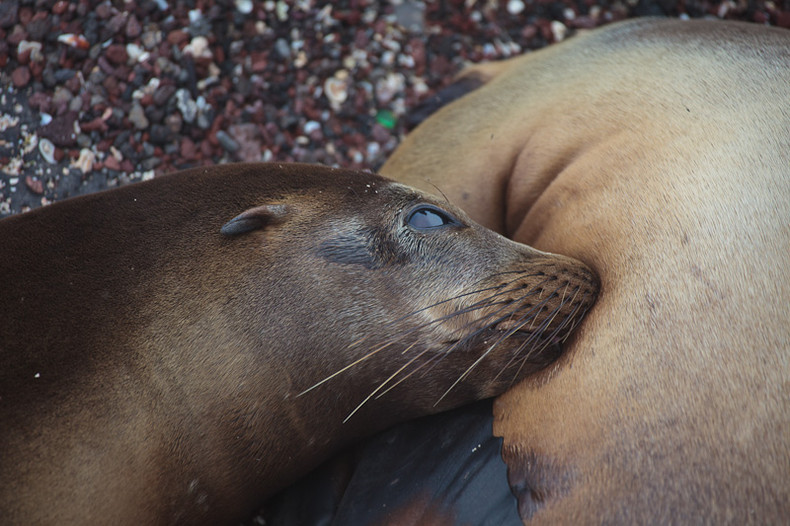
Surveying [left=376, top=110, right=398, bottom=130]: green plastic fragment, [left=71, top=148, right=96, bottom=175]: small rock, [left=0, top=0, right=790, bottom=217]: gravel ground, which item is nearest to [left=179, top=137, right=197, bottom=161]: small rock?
[left=0, top=0, right=790, bottom=217]: gravel ground

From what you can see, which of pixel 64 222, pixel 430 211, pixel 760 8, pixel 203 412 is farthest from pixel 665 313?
pixel 760 8

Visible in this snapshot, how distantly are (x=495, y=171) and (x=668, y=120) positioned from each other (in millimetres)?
782

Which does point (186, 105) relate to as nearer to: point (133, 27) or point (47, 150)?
point (133, 27)

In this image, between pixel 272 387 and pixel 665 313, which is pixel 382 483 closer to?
pixel 272 387

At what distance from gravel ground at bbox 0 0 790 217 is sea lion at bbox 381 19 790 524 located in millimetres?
1213

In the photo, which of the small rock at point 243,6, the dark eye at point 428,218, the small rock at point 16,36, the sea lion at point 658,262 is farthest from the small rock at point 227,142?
the dark eye at point 428,218

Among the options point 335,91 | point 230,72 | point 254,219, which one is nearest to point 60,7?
point 230,72

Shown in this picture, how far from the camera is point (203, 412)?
7.23ft

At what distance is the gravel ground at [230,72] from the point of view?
3.71 meters

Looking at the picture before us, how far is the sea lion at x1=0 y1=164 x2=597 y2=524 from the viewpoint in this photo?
2.08m

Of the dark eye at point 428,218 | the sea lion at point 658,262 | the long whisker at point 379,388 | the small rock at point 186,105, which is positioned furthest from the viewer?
the small rock at point 186,105

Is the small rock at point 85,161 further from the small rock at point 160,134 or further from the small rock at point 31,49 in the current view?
the small rock at point 31,49

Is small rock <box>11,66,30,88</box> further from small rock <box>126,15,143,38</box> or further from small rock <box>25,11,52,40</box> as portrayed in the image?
small rock <box>126,15,143,38</box>

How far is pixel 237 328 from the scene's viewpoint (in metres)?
2.26
